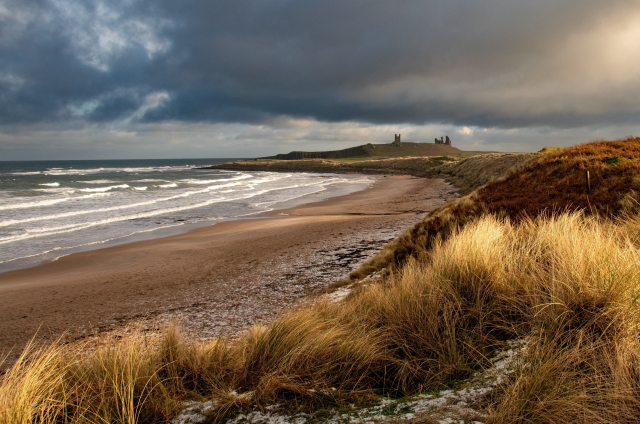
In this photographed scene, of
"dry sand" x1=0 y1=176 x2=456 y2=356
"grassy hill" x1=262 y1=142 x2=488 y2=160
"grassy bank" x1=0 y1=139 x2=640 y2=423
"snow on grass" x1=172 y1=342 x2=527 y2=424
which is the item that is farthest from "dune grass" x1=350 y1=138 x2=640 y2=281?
"grassy hill" x1=262 y1=142 x2=488 y2=160

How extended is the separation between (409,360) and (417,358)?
0.08 m

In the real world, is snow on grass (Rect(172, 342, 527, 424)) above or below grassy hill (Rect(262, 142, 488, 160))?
below

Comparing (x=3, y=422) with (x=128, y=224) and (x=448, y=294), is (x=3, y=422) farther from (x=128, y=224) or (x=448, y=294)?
(x=128, y=224)

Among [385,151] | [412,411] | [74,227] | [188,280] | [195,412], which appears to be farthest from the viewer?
[385,151]

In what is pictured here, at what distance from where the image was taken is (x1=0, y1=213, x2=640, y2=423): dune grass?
7.86 feet

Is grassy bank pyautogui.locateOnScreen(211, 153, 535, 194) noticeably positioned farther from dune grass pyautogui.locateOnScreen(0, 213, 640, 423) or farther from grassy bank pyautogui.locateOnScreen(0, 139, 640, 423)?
dune grass pyautogui.locateOnScreen(0, 213, 640, 423)

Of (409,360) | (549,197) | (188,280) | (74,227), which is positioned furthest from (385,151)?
(409,360)

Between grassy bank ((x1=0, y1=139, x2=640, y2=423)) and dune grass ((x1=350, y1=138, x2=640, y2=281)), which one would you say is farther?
dune grass ((x1=350, y1=138, x2=640, y2=281))

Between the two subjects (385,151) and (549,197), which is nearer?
(549,197)

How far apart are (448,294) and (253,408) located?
2.56 metres

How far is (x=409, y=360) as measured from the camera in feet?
10.8

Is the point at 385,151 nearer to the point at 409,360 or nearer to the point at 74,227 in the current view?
the point at 74,227

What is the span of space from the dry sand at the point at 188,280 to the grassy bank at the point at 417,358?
1.74 metres

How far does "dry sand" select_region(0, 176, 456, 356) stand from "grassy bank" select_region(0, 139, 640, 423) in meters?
1.74
